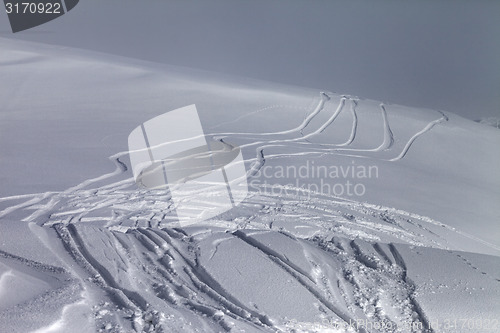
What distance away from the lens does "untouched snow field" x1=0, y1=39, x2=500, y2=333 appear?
Result: 88.9 inches

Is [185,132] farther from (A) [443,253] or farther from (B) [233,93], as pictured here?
(A) [443,253]

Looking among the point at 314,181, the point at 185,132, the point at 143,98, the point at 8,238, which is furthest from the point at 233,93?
the point at 8,238

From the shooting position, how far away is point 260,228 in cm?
305

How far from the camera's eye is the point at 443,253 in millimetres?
2949

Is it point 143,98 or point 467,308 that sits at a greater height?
point 143,98

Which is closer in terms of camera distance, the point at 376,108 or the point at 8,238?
the point at 8,238

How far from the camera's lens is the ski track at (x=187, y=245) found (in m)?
2.25

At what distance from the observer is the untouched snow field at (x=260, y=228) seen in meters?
2.26

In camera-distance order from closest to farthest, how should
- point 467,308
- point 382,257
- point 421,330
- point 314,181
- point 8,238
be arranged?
point 421,330 → point 467,308 → point 8,238 → point 382,257 → point 314,181

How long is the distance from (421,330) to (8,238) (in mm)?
1989

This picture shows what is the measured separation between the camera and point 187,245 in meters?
2.79

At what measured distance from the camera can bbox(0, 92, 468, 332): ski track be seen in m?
2.25

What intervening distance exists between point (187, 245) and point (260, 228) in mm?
474

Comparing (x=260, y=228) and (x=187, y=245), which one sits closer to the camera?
(x=187, y=245)
